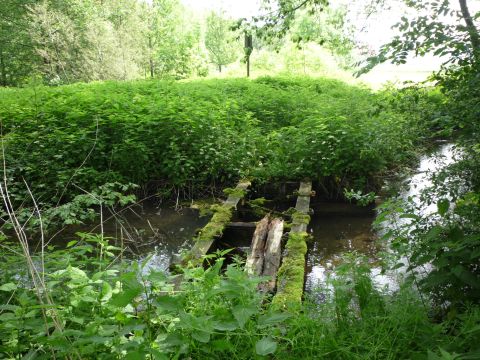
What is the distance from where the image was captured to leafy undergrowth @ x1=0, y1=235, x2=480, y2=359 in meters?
2.17

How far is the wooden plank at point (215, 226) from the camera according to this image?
496 cm

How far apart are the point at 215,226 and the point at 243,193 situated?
146 centimetres

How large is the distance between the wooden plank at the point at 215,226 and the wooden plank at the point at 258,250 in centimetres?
53

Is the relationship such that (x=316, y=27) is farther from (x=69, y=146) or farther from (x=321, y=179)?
(x=69, y=146)

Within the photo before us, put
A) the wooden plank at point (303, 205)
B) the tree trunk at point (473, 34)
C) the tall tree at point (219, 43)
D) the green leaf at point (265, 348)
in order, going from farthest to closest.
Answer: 1. the tall tree at point (219, 43)
2. the wooden plank at point (303, 205)
3. the tree trunk at point (473, 34)
4. the green leaf at point (265, 348)

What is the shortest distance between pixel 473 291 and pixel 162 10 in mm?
39447

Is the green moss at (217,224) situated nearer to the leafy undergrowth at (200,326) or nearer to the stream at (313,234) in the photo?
the stream at (313,234)

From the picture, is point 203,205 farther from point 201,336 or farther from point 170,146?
point 201,336

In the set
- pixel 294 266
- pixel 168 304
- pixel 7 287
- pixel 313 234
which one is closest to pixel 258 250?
pixel 294 266

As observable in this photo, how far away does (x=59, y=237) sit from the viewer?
6.54 meters

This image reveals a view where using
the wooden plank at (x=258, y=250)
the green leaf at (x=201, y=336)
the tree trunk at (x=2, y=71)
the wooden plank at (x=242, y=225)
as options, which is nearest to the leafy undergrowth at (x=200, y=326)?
the green leaf at (x=201, y=336)

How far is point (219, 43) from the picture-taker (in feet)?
143

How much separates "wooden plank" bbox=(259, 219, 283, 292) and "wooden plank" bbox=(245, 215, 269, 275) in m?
0.06

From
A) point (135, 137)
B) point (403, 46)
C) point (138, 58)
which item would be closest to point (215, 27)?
point (138, 58)
